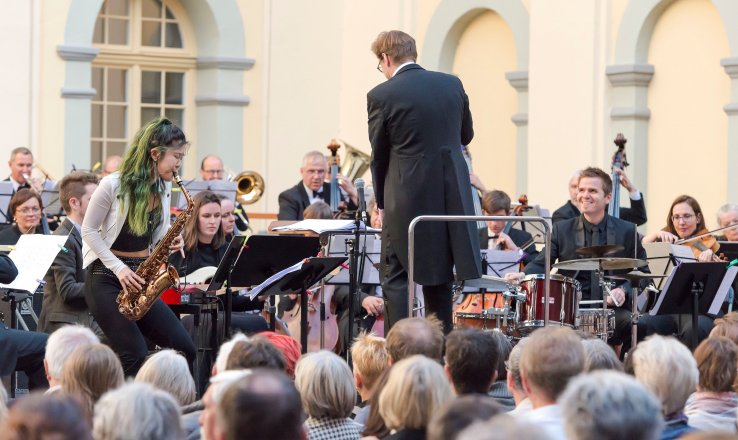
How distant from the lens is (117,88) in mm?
15773

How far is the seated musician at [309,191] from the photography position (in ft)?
40.7

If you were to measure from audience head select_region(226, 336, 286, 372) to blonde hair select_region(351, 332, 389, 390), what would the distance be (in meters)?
0.77

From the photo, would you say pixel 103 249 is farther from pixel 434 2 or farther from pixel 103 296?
pixel 434 2

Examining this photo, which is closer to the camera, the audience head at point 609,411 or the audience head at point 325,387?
the audience head at point 609,411

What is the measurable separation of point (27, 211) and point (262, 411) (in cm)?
751

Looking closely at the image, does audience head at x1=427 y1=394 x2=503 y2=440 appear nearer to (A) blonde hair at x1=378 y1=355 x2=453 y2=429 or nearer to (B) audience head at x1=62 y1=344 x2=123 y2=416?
(A) blonde hair at x1=378 y1=355 x2=453 y2=429

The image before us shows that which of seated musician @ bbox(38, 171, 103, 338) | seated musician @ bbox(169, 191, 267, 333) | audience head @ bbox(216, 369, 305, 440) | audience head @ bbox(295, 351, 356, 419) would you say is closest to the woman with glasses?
seated musician @ bbox(169, 191, 267, 333)

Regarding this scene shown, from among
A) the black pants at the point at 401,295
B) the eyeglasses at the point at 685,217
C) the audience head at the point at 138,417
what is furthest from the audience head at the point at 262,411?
the eyeglasses at the point at 685,217

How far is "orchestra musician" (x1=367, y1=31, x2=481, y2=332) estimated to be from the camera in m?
6.97

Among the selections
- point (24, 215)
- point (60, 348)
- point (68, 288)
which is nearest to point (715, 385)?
point (60, 348)

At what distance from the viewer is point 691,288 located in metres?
8.95

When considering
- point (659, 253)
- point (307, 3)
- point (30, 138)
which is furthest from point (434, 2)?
point (659, 253)

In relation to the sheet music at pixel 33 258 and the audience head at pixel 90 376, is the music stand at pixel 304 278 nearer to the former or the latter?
the sheet music at pixel 33 258

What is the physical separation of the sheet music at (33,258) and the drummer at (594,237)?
10.6 feet
